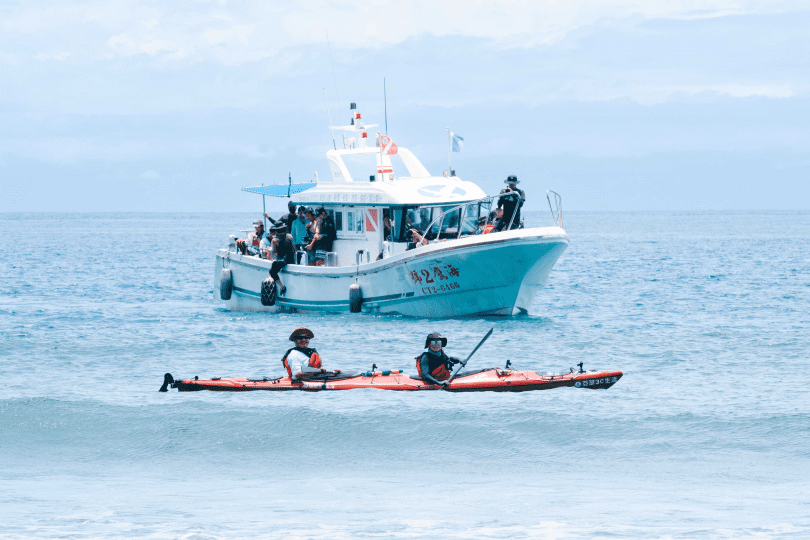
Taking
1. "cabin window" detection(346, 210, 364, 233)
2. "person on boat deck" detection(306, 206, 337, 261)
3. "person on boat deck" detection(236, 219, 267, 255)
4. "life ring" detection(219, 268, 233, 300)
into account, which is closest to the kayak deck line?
"cabin window" detection(346, 210, 364, 233)

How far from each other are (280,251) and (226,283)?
3.64 meters

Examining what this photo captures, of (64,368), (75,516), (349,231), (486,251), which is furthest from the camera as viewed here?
(349,231)

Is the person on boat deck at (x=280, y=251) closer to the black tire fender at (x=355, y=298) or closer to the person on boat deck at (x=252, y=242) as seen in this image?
the person on boat deck at (x=252, y=242)

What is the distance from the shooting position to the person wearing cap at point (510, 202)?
23.3 metres

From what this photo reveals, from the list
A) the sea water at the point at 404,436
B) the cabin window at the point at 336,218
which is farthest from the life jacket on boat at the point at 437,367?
the cabin window at the point at 336,218

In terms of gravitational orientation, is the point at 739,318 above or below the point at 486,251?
below

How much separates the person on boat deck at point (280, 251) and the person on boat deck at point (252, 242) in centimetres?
148

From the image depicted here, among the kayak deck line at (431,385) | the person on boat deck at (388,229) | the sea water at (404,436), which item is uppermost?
the person on boat deck at (388,229)

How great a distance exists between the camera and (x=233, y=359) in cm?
2155

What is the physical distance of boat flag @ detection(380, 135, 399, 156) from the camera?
26078mm

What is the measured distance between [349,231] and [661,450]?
13.4 m

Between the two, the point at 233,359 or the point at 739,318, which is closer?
the point at 233,359

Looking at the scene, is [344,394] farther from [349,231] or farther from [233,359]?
[349,231]

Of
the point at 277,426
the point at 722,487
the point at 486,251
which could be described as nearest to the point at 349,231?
the point at 486,251
